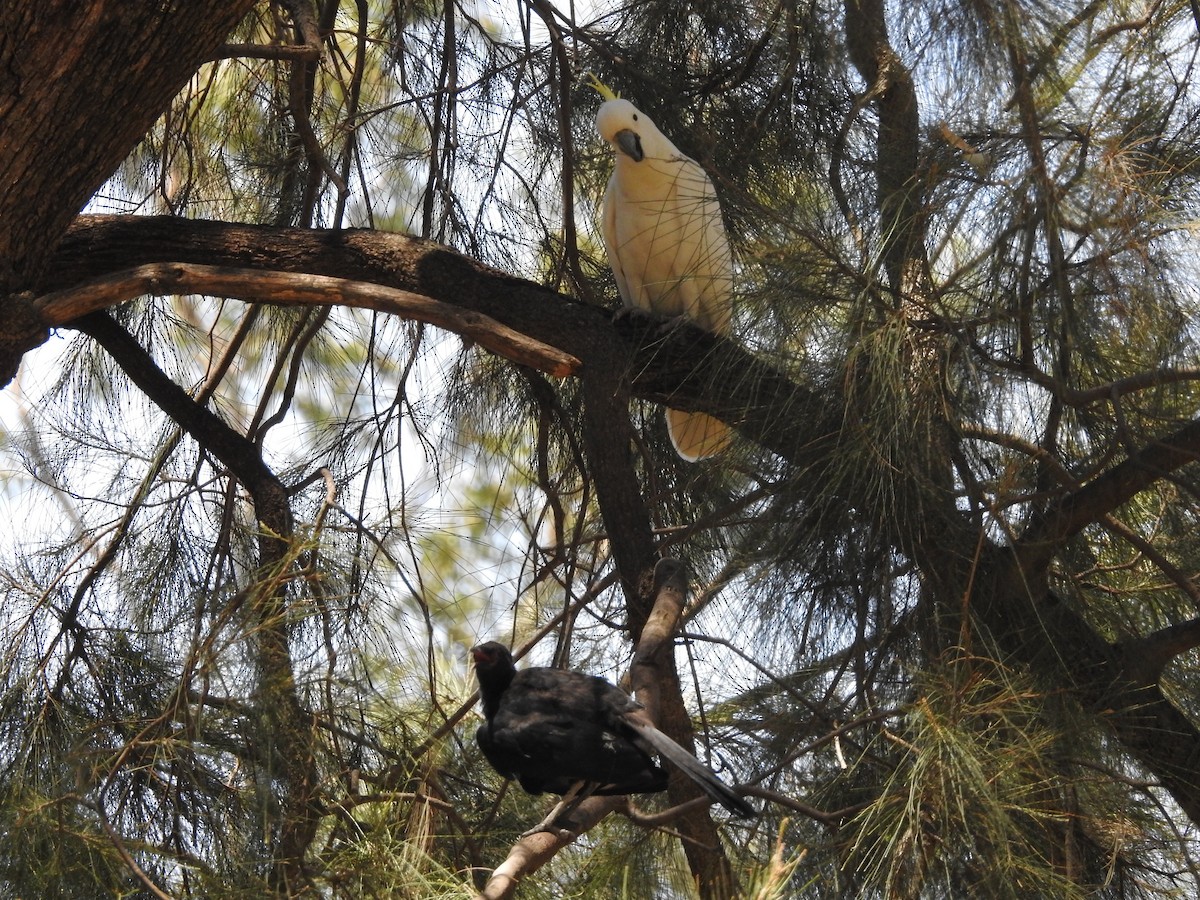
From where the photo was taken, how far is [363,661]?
181 centimetres

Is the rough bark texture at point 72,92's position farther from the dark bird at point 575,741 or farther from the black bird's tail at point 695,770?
the black bird's tail at point 695,770

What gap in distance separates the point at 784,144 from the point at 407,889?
4.78 feet

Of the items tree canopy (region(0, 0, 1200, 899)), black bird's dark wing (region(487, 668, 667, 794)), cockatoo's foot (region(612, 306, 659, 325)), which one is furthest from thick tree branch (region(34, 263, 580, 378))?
black bird's dark wing (region(487, 668, 667, 794))

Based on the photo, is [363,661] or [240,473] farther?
[240,473]

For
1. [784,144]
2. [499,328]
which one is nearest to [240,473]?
[499,328]

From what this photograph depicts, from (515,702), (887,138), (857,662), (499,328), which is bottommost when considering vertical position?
(515,702)

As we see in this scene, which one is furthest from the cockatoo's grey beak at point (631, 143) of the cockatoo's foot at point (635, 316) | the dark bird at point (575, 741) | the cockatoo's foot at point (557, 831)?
the cockatoo's foot at point (557, 831)

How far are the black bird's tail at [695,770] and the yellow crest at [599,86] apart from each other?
1.30 m

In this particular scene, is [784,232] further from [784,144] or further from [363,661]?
[363,661]

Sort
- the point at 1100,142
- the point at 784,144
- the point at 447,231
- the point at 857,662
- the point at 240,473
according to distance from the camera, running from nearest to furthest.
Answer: the point at 1100,142 < the point at 857,662 < the point at 240,473 < the point at 784,144 < the point at 447,231

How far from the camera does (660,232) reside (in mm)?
2342

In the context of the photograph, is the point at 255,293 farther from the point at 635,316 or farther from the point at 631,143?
the point at 631,143

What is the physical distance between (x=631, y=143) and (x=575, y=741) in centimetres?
117

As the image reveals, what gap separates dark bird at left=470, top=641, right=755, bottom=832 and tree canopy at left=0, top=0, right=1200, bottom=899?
0.15 ft
